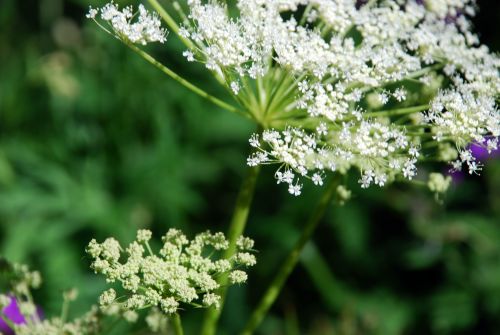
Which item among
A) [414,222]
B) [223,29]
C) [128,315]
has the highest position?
[414,222]

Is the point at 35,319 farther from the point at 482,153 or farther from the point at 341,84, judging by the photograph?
the point at 482,153

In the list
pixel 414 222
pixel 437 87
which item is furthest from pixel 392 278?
pixel 437 87

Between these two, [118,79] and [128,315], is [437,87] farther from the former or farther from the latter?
[118,79]

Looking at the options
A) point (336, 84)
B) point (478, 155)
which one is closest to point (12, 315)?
point (336, 84)

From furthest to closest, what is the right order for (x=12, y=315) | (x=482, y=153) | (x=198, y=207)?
(x=198, y=207), (x=482, y=153), (x=12, y=315)

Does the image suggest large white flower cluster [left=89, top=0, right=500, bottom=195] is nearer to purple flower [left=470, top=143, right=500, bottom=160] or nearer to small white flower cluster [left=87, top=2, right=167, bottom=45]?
small white flower cluster [left=87, top=2, right=167, bottom=45]

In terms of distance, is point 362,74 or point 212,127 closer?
point 362,74
